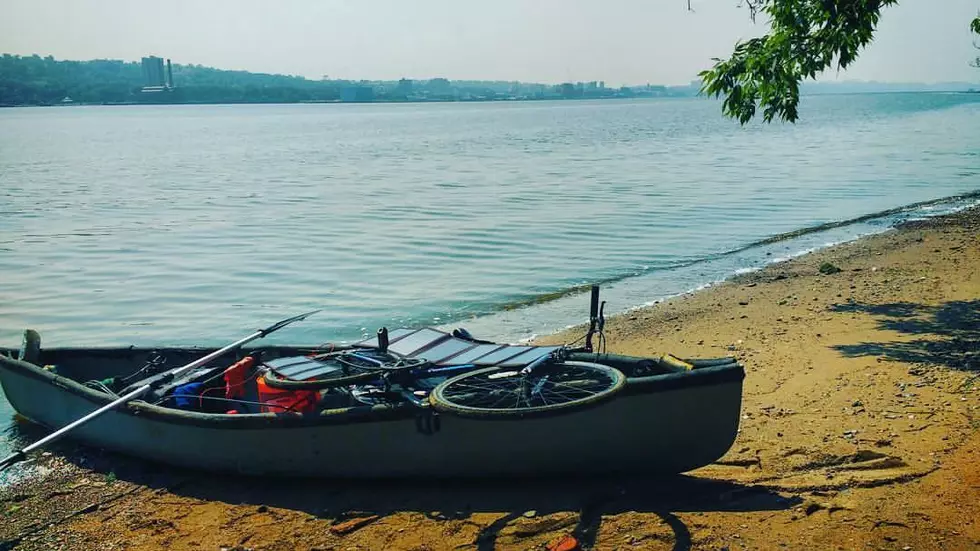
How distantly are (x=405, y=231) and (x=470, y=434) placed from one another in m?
19.6

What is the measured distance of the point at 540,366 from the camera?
25.2ft

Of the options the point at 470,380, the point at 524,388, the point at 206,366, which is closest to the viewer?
the point at 524,388

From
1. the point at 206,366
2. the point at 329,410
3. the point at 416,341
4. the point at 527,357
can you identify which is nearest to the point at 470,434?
the point at 527,357

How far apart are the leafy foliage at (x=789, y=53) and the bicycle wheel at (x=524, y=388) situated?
20.2ft

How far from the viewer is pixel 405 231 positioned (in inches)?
1048

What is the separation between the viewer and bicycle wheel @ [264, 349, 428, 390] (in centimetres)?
782

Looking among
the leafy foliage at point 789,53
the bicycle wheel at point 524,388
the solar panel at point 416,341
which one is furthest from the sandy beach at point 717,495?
the leafy foliage at point 789,53

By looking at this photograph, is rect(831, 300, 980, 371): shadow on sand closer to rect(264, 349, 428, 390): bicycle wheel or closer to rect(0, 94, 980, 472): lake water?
rect(0, 94, 980, 472): lake water

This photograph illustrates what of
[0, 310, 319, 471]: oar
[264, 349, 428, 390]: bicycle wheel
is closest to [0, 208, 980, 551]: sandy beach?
[0, 310, 319, 471]: oar

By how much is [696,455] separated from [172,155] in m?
67.2

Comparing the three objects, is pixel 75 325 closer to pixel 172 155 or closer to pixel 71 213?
pixel 71 213

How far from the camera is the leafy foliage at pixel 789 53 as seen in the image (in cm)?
1163

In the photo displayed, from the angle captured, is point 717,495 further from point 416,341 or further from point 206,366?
point 206,366

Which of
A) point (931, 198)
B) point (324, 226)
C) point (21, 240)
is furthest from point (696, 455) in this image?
point (931, 198)
